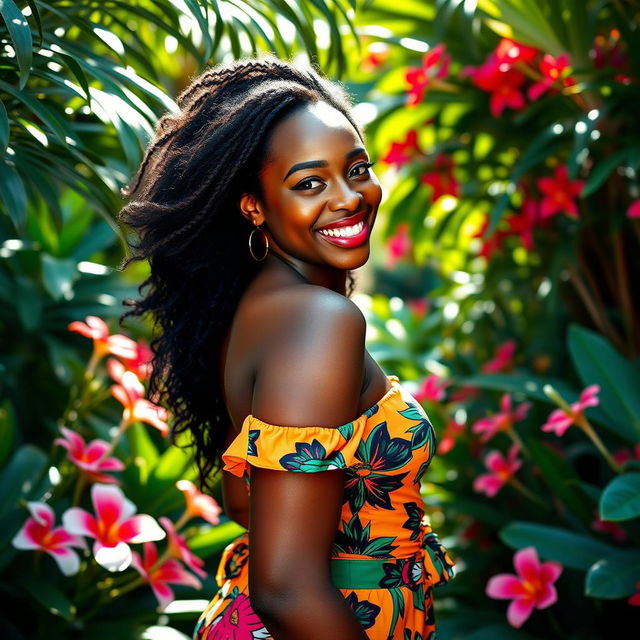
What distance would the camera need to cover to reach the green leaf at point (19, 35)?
1178 mm

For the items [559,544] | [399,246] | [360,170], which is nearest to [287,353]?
[360,170]

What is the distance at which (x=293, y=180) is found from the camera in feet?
4.04

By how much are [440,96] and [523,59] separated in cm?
36

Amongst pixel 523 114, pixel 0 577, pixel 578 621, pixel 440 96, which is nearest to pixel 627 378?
pixel 578 621

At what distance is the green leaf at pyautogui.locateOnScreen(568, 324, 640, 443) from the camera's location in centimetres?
218

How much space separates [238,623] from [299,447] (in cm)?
35

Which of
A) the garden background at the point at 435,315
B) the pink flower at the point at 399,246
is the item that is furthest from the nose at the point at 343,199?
the pink flower at the point at 399,246

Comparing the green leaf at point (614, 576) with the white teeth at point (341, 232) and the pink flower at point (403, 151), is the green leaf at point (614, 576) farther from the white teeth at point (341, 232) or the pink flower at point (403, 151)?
the pink flower at point (403, 151)

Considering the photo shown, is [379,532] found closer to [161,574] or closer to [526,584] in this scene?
[161,574]

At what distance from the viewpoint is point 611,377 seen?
2.23 metres

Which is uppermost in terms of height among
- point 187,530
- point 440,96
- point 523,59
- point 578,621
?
point 523,59

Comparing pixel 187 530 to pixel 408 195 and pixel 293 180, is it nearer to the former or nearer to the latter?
pixel 293 180

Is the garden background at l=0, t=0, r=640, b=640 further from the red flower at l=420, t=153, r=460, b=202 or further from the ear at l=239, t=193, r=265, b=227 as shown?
the ear at l=239, t=193, r=265, b=227

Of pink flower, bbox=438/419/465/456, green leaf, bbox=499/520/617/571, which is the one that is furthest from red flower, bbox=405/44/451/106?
green leaf, bbox=499/520/617/571
